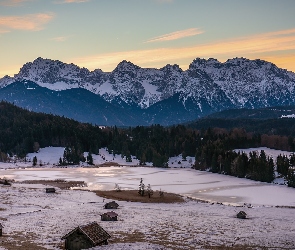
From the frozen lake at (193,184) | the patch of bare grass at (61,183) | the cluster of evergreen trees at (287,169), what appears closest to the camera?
the frozen lake at (193,184)

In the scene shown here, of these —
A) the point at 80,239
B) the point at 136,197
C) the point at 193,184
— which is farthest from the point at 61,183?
the point at 80,239

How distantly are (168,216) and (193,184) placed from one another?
6347cm

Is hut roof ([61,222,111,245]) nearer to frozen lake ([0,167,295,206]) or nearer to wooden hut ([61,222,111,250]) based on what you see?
wooden hut ([61,222,111,250])

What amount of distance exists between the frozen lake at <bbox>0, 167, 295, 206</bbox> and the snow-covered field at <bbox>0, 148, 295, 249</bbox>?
29 cm

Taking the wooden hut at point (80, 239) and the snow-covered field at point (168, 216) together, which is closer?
Result: the wooden hut at point (80, 239)

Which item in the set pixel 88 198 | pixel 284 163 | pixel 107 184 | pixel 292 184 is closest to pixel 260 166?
pixel 284 163

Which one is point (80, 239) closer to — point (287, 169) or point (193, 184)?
point (193, 184)

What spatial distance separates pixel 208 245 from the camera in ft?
210

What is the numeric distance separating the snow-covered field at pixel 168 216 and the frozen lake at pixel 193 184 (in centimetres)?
29

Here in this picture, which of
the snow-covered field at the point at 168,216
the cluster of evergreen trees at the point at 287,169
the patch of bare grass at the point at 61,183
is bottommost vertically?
the snow-covered field at the point at 168,216

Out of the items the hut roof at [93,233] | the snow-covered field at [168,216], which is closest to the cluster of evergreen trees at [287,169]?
the snow-covered field at [168,216]

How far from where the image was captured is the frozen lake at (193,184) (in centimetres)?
12344

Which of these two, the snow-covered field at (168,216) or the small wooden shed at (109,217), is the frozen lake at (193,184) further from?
the small wooden shed at (109,217)

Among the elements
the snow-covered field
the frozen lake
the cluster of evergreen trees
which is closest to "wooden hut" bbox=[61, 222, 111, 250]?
the snow-covered field
